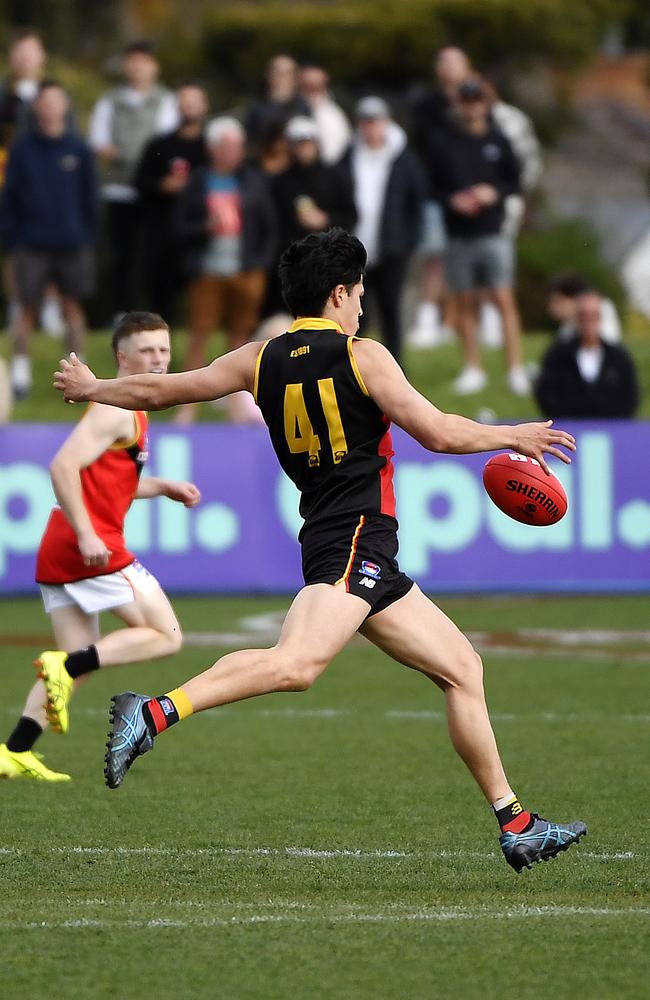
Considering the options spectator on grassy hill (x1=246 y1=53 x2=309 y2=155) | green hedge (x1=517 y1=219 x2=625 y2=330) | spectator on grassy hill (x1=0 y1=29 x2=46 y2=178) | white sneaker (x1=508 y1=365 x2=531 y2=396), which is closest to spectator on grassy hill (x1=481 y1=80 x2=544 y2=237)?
white sneaker (x1=508 y1=365 x2=531 y2=396)

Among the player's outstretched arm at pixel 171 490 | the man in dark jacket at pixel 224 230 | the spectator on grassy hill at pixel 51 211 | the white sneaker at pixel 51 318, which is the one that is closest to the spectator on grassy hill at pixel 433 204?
the man in dark jacket at pixel 224 230

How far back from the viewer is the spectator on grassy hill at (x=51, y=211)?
645 inches

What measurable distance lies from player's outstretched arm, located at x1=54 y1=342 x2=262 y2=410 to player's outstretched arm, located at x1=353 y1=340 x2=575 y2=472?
1.37 feet

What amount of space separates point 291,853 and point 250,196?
10338mm

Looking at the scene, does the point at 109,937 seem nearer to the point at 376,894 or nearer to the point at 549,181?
the point at 376,894

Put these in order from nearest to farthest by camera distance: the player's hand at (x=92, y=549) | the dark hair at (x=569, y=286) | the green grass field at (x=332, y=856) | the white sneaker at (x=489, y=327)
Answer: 1. the green grass field at (x=332, y=856)
2. the player's hand at (x=92, y=549)
3. the dark hair at (x=569, y=286)
4. the white sneaker at (x=489, y=327)

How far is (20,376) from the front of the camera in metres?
17.8

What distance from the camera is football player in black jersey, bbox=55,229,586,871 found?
5.98 meters

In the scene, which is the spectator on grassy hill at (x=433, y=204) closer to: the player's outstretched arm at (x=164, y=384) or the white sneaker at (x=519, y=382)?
the white sneaker at (x=519, y=382)

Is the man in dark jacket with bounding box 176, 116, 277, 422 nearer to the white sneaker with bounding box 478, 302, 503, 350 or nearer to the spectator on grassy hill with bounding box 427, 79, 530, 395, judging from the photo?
the spectator on grassy hill with bounding box 427, 79, 530, 395

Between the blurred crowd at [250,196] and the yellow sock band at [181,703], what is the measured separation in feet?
33.1

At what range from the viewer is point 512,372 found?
57.9 feet

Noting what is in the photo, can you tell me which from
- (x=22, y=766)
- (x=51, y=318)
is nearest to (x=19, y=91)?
(x=51, y=318)

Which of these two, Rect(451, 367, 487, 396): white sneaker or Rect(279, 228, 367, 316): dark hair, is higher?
Rect(279, 228, 367, 316): dark hair
